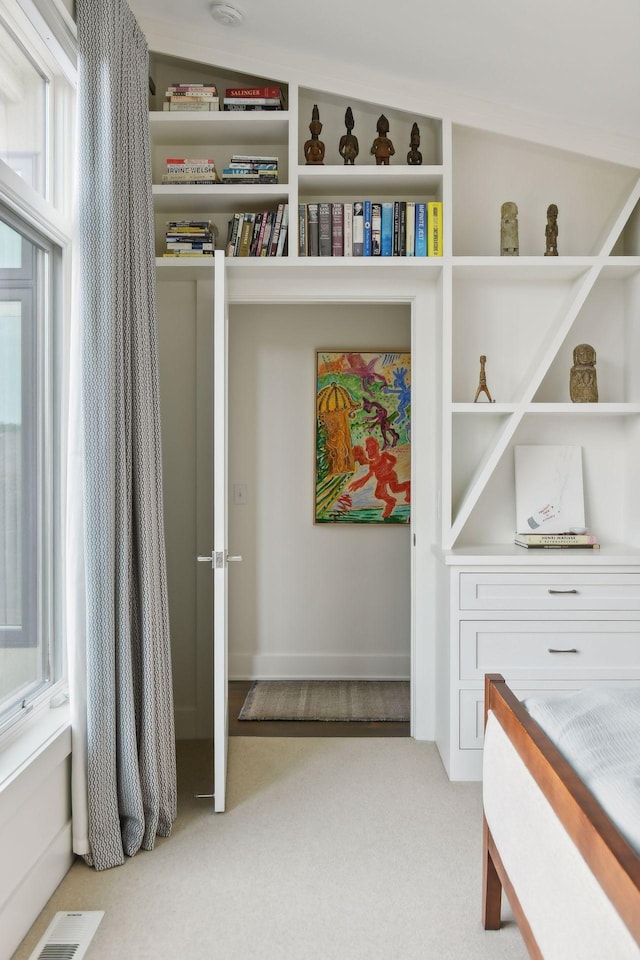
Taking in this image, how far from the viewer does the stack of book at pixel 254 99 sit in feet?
10.3

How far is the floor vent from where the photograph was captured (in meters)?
1.91

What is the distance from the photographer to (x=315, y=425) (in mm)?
4383

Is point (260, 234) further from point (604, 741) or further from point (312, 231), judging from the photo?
point (604, 741)

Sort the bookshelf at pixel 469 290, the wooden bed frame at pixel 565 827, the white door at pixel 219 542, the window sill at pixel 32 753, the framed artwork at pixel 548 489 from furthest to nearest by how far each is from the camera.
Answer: the framed artwork at pixel 548 489
the bookshelf at pixel 469 290
the white door at pixel 219 542
the window sill at pixel 32 753
the wooden bed frame at pixel 565 827

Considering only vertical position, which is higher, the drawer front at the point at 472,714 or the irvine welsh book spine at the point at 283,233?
the irvine welsh book spine at the point at 283,233

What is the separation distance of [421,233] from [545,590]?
1.55 m

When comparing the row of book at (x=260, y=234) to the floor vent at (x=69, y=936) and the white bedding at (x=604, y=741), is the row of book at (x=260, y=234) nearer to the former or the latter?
the white bedding at (x=604, y=741)

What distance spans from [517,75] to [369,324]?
5.65ft

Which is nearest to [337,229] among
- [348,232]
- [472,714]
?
[348,232]

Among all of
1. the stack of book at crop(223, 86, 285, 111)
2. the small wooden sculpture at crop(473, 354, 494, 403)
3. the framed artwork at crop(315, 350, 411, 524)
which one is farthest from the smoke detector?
the framed artwork at crop(315, 350, 411, 524)

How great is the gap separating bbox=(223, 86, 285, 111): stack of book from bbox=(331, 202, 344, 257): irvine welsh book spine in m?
0.49

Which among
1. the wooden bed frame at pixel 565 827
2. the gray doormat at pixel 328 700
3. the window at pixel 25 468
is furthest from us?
the gray doormat at pixel 328 700

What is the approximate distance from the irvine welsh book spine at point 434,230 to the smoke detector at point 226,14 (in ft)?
3.33

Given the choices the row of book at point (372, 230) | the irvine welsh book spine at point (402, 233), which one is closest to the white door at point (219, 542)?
the row of book at point (372, 230)
